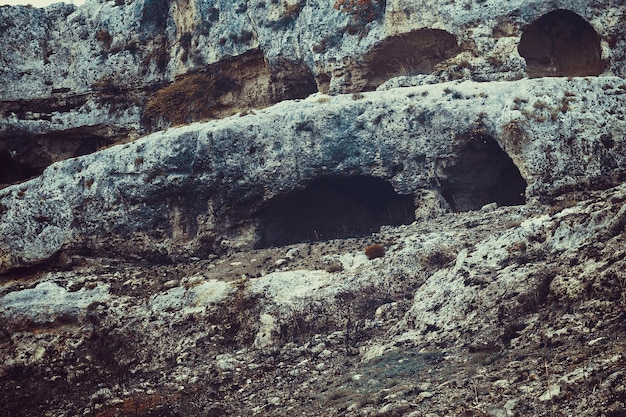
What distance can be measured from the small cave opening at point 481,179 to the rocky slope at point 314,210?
3.8 inches

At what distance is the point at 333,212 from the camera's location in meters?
30.9

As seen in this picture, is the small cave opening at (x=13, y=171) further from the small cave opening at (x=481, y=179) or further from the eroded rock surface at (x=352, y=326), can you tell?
the small cave opening at (x=481, y=179)

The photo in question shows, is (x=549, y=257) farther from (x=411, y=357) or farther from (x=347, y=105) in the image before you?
(x=347, y=105)

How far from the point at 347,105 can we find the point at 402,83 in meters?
3.91

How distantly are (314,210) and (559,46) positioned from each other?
12591mm

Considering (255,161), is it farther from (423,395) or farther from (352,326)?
(423,395)

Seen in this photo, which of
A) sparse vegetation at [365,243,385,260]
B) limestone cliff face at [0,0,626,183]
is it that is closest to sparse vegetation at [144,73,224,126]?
limestone cliff face at [0,0,626,183]

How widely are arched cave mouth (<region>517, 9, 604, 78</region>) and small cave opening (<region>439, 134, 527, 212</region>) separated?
550 cm

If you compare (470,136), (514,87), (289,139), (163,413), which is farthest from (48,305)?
(514,87)

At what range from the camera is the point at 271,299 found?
23.2 metres

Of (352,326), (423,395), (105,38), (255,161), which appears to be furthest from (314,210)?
(423,395)

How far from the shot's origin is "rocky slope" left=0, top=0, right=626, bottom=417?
1789 cm

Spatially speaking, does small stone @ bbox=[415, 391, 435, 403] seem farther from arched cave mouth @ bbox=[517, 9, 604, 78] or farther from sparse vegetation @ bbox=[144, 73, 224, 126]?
sparse vegetation @ bbox=[144, 73, 224, 126]

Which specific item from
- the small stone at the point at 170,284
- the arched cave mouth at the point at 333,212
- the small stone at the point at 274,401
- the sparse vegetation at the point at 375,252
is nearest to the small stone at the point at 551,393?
the small stone at the point at 274,401
